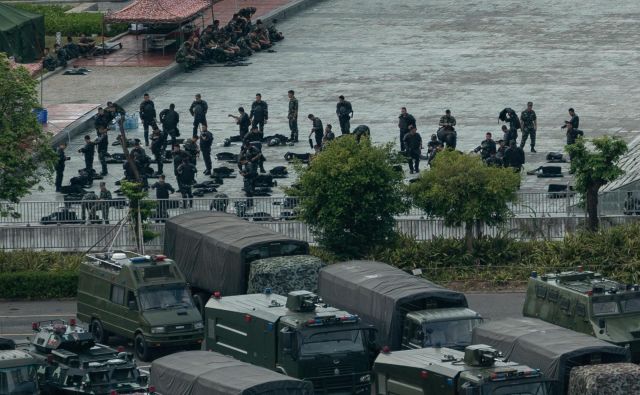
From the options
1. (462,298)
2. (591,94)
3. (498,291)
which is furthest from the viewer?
(591,94)

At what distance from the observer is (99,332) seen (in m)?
39.5

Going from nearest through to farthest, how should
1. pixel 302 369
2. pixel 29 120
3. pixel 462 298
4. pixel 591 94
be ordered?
pixel 302 369, pixel 462 298, pixel 29 120, pixel 591 94

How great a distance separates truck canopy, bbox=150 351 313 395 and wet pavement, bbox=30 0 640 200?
2146 centimetres

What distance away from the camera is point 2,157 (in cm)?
4622

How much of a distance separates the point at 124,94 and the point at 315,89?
24.2 feet

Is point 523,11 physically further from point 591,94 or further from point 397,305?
point 397,305

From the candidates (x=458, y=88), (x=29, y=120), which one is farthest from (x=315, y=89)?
(x=29, y=120)

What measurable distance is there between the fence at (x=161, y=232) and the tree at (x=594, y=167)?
80cm

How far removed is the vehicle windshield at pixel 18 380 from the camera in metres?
33.0

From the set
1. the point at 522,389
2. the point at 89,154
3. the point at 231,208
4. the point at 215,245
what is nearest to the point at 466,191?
the point at 231,208

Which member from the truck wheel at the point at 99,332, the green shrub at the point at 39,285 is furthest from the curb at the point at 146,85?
the truck wheel at the point at 99,332

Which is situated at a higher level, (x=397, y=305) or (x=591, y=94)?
(x=591, y=94)

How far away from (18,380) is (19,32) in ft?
94.2

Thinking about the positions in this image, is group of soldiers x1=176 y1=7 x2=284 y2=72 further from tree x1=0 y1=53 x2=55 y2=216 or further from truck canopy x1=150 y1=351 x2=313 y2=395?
truck canopy x1=150 y1=351 x2=313 y2=395
